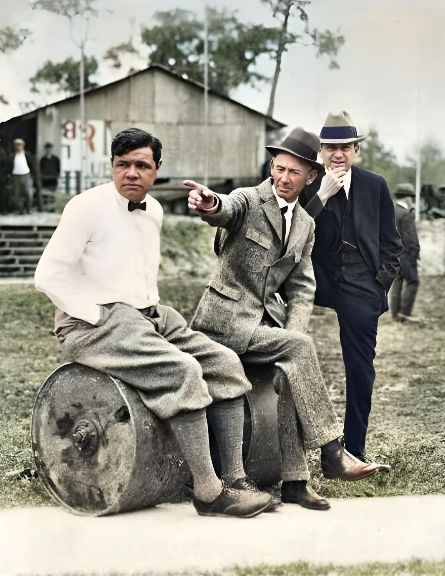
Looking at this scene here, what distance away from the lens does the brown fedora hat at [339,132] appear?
5574mm

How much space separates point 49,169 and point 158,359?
8.41 feet

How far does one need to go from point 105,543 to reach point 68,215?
1433 mm

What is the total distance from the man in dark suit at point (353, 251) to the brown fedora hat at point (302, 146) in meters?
0.28

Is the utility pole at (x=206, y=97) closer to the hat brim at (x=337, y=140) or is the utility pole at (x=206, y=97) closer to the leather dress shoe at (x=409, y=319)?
the hat brim at (x=337, y=140)

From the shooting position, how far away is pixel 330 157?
5578 millimetres


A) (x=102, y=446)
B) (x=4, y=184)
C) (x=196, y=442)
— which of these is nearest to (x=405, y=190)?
(x=196, y=442)

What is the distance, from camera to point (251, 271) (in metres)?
5.33

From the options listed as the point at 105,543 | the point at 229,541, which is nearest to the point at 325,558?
the point at 229,541

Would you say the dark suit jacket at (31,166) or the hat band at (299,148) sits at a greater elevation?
the hat band at (299,148)

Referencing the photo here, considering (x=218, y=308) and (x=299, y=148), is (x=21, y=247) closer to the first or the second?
(x=218, y=308)

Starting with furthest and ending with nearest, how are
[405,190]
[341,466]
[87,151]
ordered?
[87,151] < [405,190] < [341,466]

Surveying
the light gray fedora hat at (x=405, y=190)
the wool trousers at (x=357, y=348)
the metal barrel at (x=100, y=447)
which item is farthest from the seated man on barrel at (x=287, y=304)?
the light gray fedora hat at (x=405, y=190)

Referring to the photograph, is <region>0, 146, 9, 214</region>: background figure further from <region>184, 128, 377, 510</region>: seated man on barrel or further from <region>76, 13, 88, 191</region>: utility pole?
<region>184, 128, 377, 510</region>: seated man on barrel

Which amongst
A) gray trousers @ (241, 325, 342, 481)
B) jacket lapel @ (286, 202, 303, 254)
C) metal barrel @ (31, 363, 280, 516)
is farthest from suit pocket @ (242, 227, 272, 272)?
metal barrel @ (31, 363, 280, 516)
